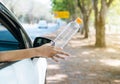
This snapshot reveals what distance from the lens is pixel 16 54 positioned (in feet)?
7.88

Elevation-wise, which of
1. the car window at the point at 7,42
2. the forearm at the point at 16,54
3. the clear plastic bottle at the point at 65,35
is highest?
the clear plastic bottle at the point at 65,35

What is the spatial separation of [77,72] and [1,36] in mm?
7559

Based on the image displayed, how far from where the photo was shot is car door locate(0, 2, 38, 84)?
88.5 inches

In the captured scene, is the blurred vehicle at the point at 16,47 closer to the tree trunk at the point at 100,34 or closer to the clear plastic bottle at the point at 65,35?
the clear plastic bottle at the point at 65,35

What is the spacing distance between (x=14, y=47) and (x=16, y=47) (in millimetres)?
61

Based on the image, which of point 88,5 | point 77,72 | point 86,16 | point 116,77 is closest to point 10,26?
point 116,77

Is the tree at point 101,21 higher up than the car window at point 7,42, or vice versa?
the car window at point 7,42

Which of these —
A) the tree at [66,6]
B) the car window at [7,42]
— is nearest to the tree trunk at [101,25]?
the car window at [7,42]

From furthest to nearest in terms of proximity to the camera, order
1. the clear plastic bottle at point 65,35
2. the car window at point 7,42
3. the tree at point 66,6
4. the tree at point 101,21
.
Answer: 1. the tree at point 66,6
2. the tree at point 101,21
3. the car window at point 7,42
4. the clear plastic bottle at point 65,35

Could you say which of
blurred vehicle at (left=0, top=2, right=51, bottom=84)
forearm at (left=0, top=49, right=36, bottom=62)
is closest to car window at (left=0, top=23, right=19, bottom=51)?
blurred vehicle at (left=0, top=2, right=51, bottom=84)

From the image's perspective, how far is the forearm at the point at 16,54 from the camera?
2.38 m

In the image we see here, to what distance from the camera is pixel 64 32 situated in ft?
8.54

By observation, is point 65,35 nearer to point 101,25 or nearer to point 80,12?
point 101,25

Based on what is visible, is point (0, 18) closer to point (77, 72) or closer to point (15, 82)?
point (15, 82)
